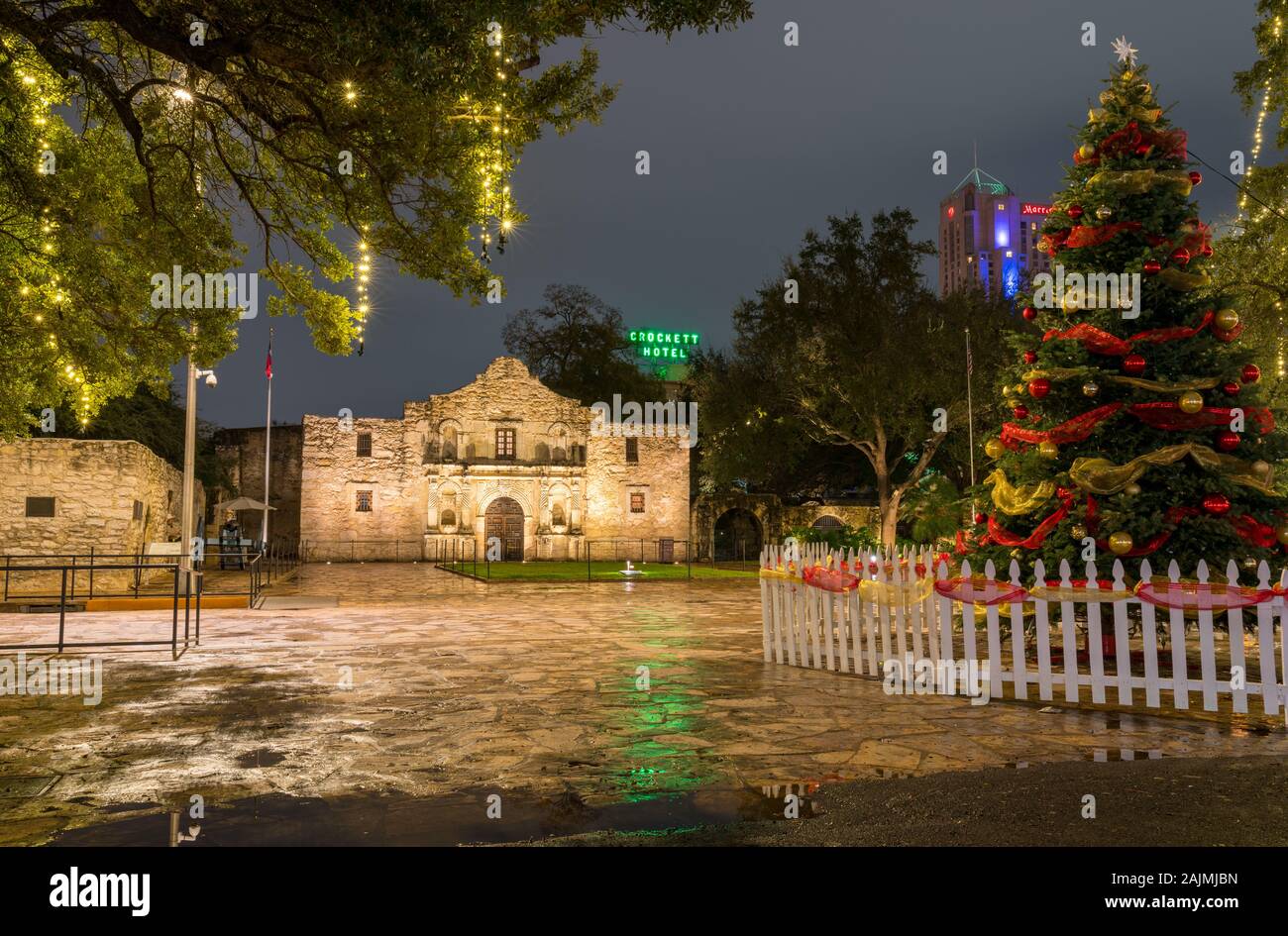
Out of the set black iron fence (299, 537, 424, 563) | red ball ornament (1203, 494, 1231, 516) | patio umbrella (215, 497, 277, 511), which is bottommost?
A: black iron fence (299, 537, 424, 563)

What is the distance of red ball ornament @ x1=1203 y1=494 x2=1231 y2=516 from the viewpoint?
7.38 metres

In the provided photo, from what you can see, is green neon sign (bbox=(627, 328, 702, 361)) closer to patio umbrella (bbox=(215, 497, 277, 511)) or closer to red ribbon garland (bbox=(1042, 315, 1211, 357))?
patio umbrella (bbox=(215, 497, 277, 511))

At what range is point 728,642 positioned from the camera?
1062 cm

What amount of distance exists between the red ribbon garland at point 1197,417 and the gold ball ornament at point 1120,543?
1102 millimetres

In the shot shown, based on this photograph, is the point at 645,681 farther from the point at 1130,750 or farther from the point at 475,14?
the point at 475,14

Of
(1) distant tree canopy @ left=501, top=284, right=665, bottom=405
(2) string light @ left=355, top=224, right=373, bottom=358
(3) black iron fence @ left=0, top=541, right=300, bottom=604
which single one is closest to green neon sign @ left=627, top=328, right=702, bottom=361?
(1) distant tree canopy @ left=501, top=284, right=665, bottom=405

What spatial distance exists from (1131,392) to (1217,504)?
1.21m

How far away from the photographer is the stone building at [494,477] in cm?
3859

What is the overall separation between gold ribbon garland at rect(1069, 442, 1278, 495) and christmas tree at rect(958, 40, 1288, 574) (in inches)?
0.5
